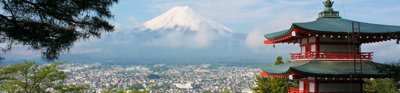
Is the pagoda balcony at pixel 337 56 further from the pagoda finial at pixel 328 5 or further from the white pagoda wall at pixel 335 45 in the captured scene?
the pagoda finial at pixel 328 5

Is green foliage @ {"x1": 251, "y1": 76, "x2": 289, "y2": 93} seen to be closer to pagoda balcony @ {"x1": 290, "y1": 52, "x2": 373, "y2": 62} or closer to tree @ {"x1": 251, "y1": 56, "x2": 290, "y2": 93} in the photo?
tree @ {"x1": 251, "y1": 56, "x2": 290, "y2": 93}

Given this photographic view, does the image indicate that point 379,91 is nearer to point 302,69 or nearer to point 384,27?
point 384,27

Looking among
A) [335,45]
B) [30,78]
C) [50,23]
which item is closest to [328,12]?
[335,45]

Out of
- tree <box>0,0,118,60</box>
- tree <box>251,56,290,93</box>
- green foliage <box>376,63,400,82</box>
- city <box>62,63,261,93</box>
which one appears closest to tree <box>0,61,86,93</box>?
city <box>62,63,261,93</box>

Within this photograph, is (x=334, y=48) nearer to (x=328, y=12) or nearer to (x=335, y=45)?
(x=335, y=45)

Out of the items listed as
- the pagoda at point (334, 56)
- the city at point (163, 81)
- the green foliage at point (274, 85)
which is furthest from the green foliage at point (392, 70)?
the green foliage at point (274, 85)

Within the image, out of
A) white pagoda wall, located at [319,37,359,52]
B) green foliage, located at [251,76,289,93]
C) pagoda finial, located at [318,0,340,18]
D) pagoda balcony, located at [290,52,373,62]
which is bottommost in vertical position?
green foliage, located at [251,76,289,93]
